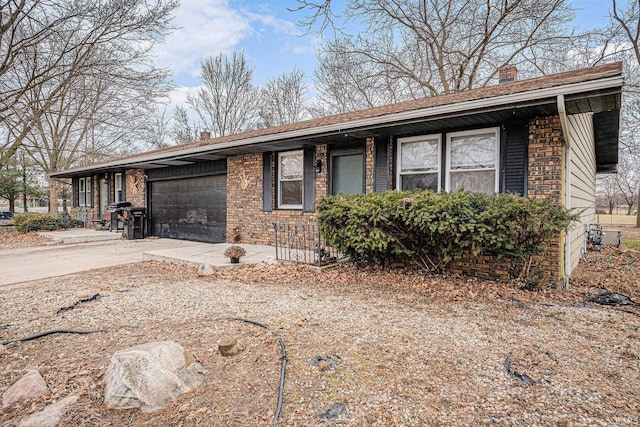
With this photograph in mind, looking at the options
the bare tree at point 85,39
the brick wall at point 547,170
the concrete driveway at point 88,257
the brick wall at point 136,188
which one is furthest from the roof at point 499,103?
the brick wall at point 136,188

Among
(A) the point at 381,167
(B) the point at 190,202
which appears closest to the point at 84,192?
(B) the point at 190,202

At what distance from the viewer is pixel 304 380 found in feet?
7.61

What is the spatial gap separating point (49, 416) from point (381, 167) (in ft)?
18.5

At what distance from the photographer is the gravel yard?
201 cm

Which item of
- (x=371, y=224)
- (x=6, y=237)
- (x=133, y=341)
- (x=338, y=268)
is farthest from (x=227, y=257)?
(x=6, y=237)

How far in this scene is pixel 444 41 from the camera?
13.7m

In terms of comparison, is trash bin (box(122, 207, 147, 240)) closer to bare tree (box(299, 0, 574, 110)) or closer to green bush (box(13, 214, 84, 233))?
green bush (box(13, 214, 84, 233))

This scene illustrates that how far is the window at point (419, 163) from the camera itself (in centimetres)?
598

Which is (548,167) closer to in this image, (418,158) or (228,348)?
(418,158)

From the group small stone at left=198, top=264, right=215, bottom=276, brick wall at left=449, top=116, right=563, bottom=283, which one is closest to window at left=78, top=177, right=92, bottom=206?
small stone at left=198, top=264, right=215, bottom=276

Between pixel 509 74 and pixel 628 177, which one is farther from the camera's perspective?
pixel 628 177

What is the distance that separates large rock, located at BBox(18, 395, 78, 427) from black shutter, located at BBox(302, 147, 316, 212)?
5639 millimetres

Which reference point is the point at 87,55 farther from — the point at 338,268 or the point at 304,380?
the point at 304,380

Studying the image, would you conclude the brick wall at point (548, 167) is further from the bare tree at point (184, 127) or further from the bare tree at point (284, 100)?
the bare tree at point (184, 127)
